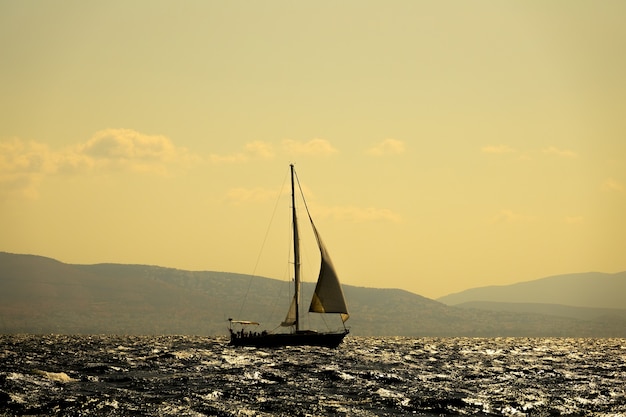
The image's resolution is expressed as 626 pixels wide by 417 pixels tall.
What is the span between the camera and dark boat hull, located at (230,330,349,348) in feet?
348

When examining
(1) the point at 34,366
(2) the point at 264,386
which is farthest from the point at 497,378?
(1) the point at 34,366

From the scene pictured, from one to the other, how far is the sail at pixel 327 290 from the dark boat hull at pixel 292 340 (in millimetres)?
6012

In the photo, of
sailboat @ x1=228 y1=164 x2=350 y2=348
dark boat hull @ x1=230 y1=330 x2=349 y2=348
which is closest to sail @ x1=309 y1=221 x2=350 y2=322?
sailboat @ x1=228 y1=164 x2=350 y2=348

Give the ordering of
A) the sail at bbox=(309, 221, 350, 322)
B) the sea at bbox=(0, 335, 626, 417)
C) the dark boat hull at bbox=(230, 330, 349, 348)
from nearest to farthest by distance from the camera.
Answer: the sea at bbox=(0, 335, 626, 417) → the sail at bbox=(309, 221, 350, 322) → the dark boat hull at bbox=(230, 330, 349, 348)

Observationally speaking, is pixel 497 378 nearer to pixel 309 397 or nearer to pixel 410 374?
pixel 410 374

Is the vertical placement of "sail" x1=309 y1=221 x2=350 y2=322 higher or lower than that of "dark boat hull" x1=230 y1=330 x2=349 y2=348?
higher

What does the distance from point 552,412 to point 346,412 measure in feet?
32.9

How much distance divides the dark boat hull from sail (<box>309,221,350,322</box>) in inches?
237

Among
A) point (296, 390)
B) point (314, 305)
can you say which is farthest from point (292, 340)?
point (296, 390)

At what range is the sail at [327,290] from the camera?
99.5 metres

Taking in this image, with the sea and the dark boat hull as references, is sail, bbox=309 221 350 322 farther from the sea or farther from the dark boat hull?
the sea

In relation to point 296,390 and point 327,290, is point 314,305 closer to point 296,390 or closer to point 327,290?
point 327,290

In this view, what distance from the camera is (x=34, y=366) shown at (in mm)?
64062

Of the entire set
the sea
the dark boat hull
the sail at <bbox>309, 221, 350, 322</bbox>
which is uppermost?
the sail at <bbox>309, 221, 350, 322</bbox>
